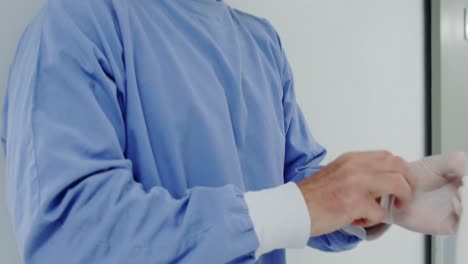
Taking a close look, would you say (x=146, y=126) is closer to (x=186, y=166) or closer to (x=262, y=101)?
(x=186, y=166)

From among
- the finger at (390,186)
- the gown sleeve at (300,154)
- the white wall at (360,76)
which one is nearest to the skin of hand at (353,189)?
the finger at (390,186)

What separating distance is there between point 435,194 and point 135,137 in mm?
343

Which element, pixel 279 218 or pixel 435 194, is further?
pixel 435 194

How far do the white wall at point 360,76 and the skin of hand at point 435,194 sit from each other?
445mm

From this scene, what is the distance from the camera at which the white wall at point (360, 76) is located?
987mm

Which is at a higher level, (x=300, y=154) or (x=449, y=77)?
(x=300, y=154)

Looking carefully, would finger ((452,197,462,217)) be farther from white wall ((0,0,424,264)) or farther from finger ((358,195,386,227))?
white wall ((0,0,424,264))

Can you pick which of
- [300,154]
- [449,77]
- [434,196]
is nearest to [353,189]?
[434,196]

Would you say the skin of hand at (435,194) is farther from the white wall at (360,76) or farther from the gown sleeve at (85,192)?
the white wall at (360,76)

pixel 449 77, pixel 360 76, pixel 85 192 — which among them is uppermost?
pixel 85 192

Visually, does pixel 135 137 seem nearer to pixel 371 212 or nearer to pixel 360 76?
pixel 371 212

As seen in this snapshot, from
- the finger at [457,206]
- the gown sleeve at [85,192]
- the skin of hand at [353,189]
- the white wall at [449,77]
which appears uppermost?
the gown sleeve at [85,192]

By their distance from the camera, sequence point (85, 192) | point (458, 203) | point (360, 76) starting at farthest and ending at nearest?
point (360, 76) < point (458, 203) < point (85, 192)

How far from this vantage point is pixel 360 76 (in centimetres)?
116
